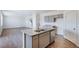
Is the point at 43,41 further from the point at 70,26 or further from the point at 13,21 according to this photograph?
the point at 13,21

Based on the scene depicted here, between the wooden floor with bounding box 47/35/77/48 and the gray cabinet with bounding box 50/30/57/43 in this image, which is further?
the gray cabinet with bounding box 50/30/57/43

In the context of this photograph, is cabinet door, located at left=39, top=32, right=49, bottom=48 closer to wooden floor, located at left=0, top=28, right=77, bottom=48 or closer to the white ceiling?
wooden floor, located at left=0, top=28, right=77, bottom=48

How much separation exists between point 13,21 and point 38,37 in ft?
2.09

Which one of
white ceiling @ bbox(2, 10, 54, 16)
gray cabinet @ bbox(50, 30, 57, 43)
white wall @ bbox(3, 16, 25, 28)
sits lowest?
gray cabinet @ bbox(50, 30, 57, 43)

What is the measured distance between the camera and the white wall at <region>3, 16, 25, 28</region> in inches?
71.6

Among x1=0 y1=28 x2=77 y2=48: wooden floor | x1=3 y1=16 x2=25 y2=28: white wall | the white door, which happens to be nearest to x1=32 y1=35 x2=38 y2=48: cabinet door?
x1=0 y1=28 x2=77 y2=48: wooden floor

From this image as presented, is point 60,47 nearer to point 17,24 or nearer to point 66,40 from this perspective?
point 66,40

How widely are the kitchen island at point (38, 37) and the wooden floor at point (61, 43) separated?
9 cm

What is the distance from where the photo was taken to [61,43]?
5.98 ft

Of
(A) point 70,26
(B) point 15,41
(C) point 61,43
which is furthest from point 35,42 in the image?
(A) point 70,26

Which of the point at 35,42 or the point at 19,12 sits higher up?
the point at 19,12

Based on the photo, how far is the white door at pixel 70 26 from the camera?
5.89ft

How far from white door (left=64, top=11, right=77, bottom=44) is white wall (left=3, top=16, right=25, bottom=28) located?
0.93 m
